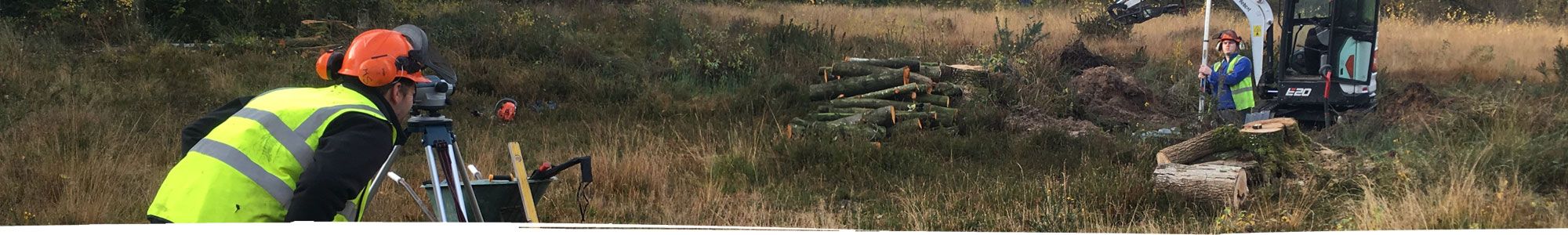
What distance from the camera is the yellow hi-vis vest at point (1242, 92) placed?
10844 millimetres

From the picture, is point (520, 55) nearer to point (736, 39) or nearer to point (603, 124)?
point (736, 39)

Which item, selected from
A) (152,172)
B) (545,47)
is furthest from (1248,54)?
(152,172)

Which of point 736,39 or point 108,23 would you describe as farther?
point 736,39

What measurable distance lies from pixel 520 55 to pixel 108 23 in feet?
15.1

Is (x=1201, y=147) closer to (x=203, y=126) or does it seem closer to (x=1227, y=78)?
(x=1227, y=78)

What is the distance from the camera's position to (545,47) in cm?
1377

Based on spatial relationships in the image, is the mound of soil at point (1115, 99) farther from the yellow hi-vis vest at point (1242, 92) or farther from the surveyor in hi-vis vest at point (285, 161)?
the surveyor in hi-vis vest at point (285, 161)

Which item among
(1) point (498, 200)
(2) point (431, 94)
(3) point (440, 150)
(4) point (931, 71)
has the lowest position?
(4) point (931, 71)

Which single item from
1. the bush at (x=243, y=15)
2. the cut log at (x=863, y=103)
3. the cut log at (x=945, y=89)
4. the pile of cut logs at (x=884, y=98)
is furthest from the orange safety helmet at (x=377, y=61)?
the bush at (x=243, y=15)

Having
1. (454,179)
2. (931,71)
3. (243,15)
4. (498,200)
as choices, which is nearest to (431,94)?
(454,179)

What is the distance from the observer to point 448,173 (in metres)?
3.38

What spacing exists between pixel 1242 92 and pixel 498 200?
29.1ft

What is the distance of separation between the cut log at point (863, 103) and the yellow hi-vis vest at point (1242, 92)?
10.1 feet

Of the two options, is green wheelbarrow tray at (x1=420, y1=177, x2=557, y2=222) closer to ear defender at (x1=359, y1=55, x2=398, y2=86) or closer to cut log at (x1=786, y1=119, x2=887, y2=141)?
ear defender at (x1=359, y1=55, x2=398, y2=86)
